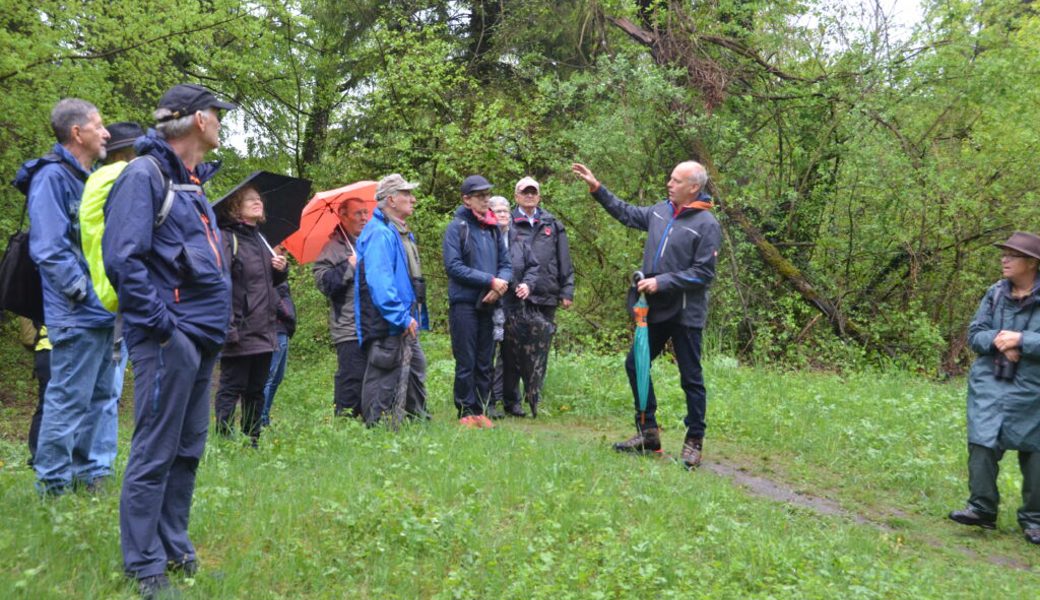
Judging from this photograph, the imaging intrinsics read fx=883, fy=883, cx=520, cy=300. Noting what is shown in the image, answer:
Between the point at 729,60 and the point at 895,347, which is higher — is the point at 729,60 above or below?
above

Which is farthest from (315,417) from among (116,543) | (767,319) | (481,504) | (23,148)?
(767,319)

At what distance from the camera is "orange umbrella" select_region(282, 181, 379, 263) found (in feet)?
27.0

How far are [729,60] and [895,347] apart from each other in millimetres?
5555

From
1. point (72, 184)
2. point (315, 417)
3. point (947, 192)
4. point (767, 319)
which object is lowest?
point (315, 417)

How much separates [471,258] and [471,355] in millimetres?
903

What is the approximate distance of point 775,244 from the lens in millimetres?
Answer: 14922

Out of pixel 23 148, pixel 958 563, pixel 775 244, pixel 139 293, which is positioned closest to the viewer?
pixel 139 293

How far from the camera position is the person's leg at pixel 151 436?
145 inches

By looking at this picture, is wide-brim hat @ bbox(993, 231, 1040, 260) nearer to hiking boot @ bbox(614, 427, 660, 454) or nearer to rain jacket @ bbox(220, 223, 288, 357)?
hiking boot @ bbox(614, 427, 660, 454)

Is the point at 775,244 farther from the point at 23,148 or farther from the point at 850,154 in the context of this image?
the point at 23,148

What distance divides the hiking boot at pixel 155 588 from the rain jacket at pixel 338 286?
13.7 feet

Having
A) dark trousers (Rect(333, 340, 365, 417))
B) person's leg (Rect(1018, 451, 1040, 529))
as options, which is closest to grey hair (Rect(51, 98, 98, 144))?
dark trousers (Rect(333, 340, 365, 417))

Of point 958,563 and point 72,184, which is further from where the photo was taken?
point 958,563

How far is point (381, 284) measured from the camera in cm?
686
